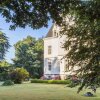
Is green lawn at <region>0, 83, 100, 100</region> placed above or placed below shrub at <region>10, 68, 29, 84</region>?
below

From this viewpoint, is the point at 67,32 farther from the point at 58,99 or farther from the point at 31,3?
the point at 58,99

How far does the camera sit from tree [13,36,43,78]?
75000mm

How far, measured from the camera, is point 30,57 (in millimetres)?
78062

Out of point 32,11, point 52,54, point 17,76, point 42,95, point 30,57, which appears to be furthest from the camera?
point 30,57

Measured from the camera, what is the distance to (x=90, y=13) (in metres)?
11.8

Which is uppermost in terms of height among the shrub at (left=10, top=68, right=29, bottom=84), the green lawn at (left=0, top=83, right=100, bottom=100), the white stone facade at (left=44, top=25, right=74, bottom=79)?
the white stone facade at (left=44, top=25, right=74, bottom=79)

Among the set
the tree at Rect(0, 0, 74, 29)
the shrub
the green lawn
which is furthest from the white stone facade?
the tree at Rect(0, 0, 74, 29)

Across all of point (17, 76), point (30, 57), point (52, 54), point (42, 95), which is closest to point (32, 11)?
point (42, 95)

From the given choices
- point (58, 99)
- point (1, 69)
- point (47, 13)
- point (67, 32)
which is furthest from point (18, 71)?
point (47, 13)

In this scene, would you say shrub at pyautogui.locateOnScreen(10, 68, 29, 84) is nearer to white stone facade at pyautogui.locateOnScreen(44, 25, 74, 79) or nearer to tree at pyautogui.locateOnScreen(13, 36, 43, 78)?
white stone facade at pyautogui.locateOnScreen(44, 25, 74, 79)

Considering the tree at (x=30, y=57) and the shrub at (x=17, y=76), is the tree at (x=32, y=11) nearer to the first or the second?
the shrub at (x=17, y=76)

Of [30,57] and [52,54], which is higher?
[30,57]

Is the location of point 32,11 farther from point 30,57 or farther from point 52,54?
point 30,57

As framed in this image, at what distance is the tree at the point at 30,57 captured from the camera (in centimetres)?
7500
